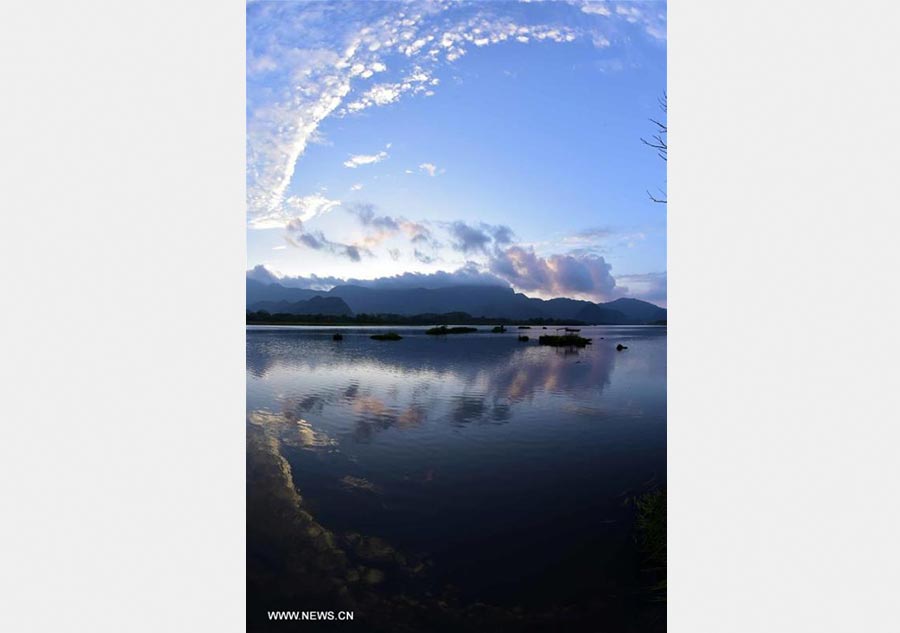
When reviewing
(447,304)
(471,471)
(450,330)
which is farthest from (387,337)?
(471,471)

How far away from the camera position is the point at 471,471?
4891 mm

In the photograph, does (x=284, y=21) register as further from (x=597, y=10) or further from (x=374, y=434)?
(x=374, y=434)

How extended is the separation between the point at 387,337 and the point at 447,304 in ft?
12.0

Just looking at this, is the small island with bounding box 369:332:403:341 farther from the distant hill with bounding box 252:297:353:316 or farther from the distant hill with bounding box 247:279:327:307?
the distant hill with bounding box 247:279:327:307

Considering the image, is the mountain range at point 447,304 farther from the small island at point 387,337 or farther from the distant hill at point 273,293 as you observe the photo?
the small island at point 387,337

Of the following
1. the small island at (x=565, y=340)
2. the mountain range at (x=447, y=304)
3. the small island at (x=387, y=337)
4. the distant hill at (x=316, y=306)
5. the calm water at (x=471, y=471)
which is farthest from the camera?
the small island at (x=387, y=337)

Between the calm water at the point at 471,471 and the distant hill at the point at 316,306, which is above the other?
the distant hill at the point at 316,306

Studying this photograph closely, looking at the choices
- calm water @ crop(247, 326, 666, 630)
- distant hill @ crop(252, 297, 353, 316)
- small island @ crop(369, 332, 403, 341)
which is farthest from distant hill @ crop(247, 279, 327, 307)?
small island @ crop(369, 332, 403, 341)

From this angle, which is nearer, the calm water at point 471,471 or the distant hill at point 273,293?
the calm water at point 471,471

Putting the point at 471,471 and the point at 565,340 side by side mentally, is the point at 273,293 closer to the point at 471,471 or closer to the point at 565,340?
the point at 471,471

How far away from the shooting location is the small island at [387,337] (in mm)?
9023

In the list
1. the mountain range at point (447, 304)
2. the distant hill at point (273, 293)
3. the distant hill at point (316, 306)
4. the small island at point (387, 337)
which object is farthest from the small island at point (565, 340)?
the distant hill at point (273, 293)

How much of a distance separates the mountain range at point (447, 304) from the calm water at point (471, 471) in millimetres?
553

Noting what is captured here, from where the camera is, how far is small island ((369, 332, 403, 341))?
9.02 metres
